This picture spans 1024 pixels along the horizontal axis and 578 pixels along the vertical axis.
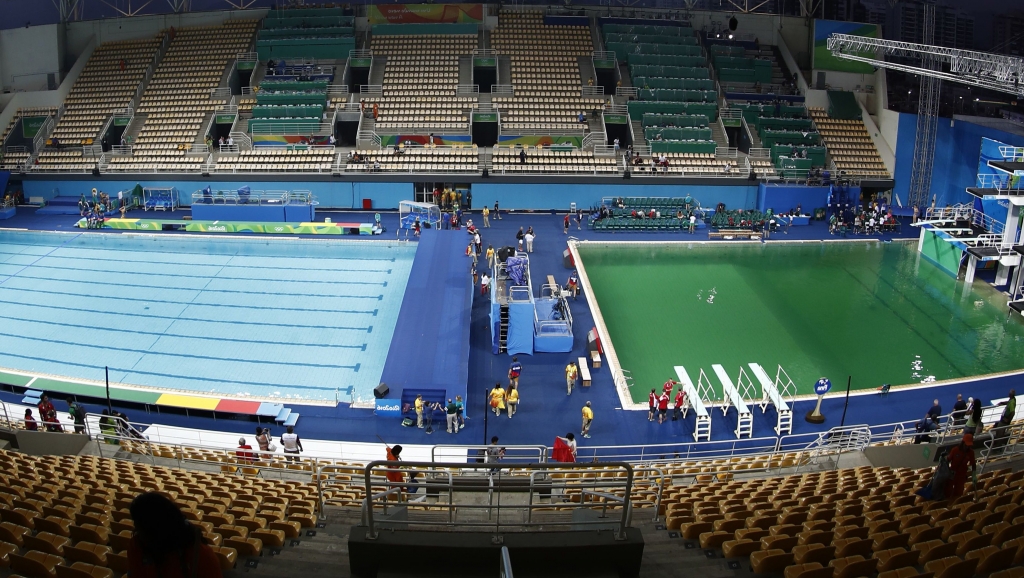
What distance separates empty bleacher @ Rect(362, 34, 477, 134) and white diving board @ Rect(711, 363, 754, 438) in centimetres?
2195

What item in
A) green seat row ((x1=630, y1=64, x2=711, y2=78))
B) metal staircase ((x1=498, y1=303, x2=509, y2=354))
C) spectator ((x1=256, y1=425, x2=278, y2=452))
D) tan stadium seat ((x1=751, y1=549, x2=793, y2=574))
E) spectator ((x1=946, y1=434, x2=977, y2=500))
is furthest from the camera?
green seat row ((x1=630, y1=64, x2=711, y2=78))

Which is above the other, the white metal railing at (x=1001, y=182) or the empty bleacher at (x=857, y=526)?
the white metal railing at (x=1001, y=182)

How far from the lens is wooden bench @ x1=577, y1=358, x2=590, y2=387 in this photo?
19656 mm

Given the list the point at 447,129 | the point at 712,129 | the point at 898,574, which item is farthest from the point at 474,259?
the point at 898,574

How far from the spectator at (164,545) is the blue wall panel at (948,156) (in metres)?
33.0

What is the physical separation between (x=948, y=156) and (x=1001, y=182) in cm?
542

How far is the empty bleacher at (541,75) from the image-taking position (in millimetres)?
37719

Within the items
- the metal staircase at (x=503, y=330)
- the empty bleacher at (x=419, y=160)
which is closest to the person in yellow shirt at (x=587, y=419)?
the metal staircase at (x=503, y=330)

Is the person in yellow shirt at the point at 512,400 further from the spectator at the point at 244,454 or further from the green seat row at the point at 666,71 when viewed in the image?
the green seat row at the point at 666,71

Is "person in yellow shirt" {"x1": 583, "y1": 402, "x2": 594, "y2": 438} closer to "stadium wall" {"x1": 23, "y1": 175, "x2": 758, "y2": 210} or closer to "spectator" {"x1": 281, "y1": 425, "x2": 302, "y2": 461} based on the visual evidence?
"spectator" {"x1": 281, "y1": 425, "x2": 302, "y2": 461}

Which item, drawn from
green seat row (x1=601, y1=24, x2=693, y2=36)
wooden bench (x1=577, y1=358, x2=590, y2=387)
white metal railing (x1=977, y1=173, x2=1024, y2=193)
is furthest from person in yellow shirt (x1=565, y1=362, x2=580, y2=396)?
green seat row (x1=601, y1=24, x2=693, y2=36)

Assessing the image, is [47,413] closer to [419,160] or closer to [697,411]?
[697,411]

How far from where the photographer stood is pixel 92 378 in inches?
787

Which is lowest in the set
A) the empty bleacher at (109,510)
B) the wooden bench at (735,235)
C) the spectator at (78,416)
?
the spectator at (78,416)
